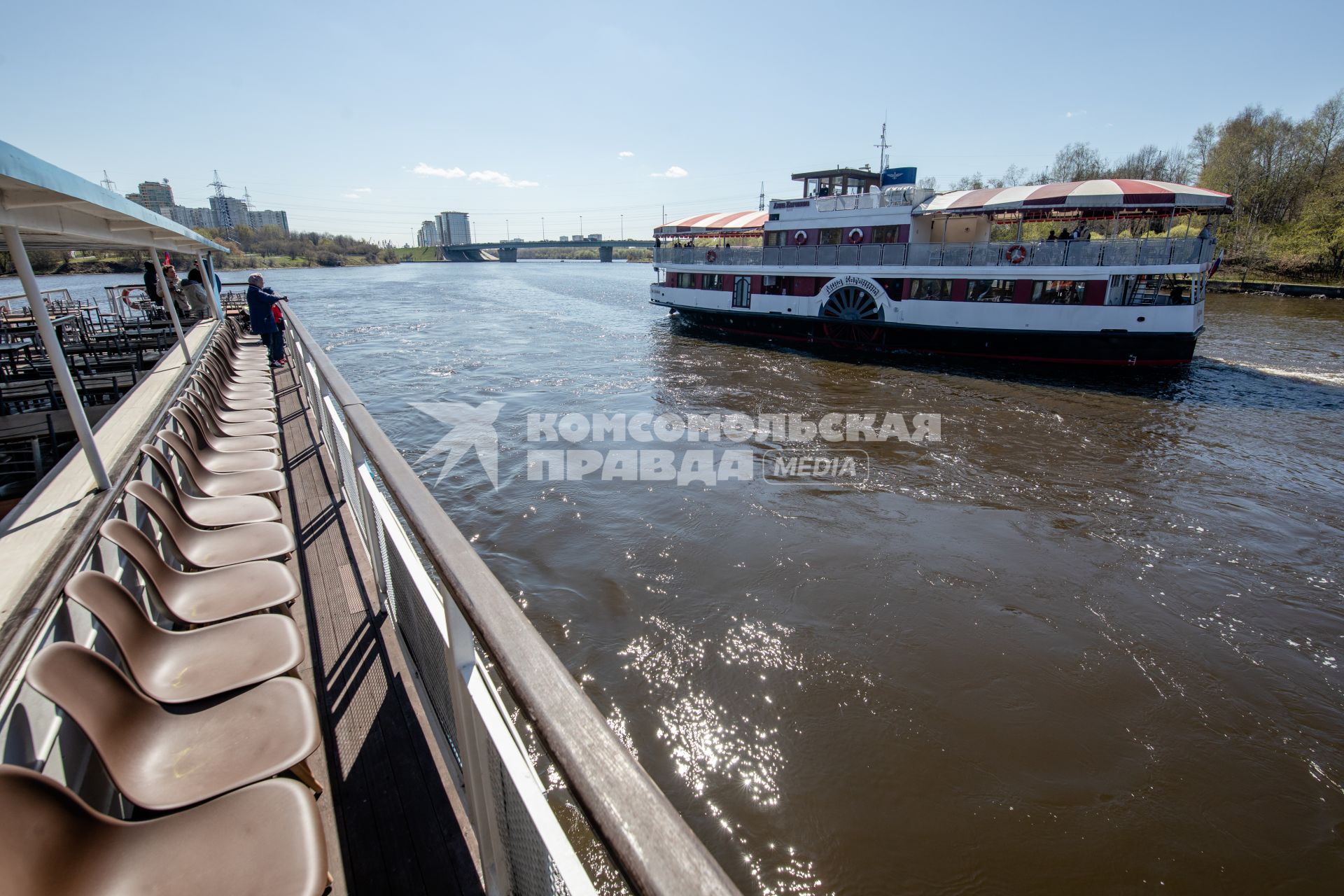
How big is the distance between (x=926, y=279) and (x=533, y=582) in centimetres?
1714

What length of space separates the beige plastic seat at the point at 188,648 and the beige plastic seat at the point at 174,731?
8 centimetres

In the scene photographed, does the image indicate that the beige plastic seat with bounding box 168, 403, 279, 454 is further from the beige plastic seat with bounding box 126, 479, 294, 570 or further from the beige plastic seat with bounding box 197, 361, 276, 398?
the beige plastic seat with bounding box 197, 361, 276, 398

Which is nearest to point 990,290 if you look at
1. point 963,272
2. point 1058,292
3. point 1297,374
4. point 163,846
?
point 963,272

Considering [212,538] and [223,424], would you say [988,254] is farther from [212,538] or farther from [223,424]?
[212,538]

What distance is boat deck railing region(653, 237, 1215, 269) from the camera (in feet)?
52.4

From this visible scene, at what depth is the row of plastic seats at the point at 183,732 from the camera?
1491mm

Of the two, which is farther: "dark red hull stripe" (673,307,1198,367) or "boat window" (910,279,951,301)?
"boat window" (910,279,951,301)

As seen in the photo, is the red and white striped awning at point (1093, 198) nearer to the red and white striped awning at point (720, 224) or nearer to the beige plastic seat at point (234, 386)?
the red and white striped awning at point (720, 224)

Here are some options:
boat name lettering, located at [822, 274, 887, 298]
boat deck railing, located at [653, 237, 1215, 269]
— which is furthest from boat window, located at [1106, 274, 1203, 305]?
boat name lettering, located at [822, 274, 887, 298]

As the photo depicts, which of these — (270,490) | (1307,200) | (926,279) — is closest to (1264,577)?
(270,490)

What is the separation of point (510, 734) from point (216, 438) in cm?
495

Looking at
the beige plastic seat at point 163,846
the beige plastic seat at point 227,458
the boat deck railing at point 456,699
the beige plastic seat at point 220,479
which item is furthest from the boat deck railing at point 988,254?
the beige plastic seat at point 163,846

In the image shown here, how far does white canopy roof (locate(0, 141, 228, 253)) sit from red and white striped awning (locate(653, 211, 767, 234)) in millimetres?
21034

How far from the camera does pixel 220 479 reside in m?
4.29
